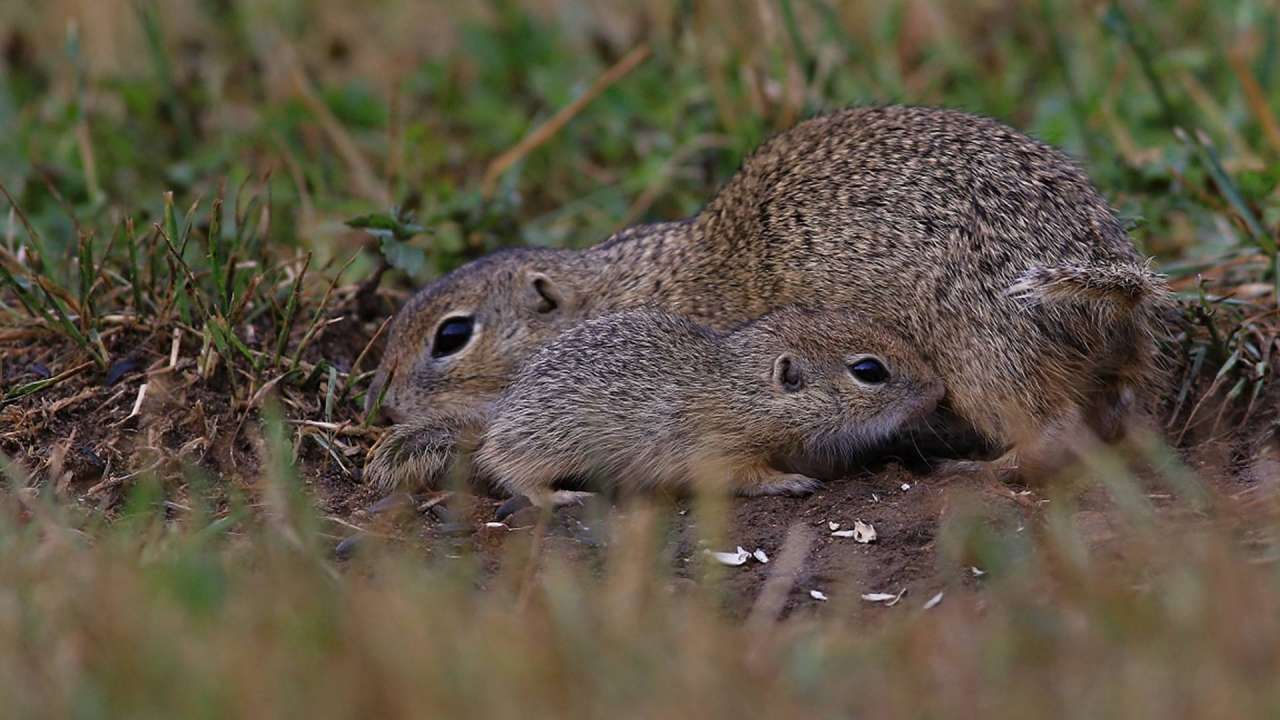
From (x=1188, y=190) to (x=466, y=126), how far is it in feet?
12.5

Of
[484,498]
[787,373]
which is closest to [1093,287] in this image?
[787,373]

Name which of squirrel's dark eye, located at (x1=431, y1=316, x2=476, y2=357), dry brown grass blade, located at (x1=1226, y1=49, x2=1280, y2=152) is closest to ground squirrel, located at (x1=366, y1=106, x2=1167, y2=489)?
squirrel's dark eye, located at (x1=431, y1=316, x2=476, y2=357)

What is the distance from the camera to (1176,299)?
5.16 meters

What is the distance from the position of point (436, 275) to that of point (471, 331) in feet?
3.18

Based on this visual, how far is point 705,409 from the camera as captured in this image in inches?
205

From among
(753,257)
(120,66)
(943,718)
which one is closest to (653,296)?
(753,257)

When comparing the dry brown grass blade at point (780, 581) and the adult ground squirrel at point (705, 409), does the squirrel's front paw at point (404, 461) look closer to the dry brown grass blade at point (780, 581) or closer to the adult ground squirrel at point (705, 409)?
the adult ground squirrel at point (705, 409)

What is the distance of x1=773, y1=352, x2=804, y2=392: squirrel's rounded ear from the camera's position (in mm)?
5152

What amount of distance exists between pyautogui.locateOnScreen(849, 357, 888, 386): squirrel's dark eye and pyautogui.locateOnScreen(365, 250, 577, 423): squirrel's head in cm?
133

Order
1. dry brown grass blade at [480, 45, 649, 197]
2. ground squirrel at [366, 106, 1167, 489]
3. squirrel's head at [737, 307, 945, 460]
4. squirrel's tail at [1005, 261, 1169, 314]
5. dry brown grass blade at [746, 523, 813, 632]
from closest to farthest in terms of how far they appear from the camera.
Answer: dry brown grass blade at [746, 523, 813, 632]
squirrel's tail at [1005, 261, 1169, 314]
ground squirrel at [366, 106, 1167, 489]
squirrel's head at [737, 307, 945, 460]
dry brown grass blade at [480, 45, 649, 197]

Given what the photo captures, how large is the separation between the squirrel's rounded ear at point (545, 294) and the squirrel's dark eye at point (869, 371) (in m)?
1.35

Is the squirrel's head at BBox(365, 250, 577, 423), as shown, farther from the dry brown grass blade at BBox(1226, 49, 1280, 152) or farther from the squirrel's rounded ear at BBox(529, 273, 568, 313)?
the dry brown grass blade at BBox(1226, 49, 1280, 152)

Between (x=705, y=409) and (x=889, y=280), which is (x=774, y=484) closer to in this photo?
(x=705, y=409)

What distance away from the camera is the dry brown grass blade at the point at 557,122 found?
7.37 m
